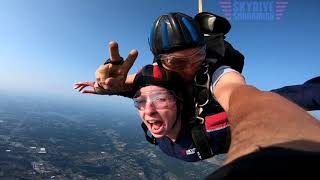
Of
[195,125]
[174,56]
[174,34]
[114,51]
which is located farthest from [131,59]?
[195,125]

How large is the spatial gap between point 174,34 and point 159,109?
3.00 ft

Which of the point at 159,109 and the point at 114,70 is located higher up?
the point at 114,70

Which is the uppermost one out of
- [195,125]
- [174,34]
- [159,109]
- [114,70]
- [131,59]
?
[174,34]

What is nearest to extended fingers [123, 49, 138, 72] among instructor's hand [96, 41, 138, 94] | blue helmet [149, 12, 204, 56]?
instructor's hand [96, 41, 138, 94]

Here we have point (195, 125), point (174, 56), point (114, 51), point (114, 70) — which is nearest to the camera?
point (114, 51)

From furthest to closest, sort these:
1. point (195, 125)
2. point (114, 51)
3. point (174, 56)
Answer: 1. point (195, 125)
2. point (174, 56)
3. point (114, 51)

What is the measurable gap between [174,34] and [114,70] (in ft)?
2.84

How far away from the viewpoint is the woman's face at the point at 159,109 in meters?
3.41

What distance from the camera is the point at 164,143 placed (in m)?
4.09

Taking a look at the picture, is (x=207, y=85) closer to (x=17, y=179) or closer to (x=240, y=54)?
(x=240, y=54)

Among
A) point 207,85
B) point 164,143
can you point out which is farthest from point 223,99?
point 164,143

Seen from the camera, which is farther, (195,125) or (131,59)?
(195,125)

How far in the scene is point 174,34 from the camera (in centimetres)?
333

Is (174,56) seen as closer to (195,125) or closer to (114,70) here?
(114,70)
